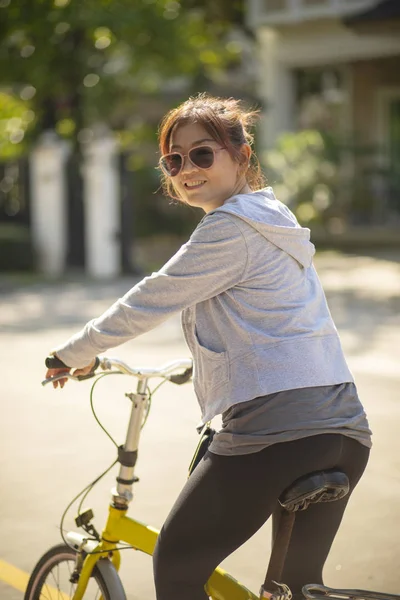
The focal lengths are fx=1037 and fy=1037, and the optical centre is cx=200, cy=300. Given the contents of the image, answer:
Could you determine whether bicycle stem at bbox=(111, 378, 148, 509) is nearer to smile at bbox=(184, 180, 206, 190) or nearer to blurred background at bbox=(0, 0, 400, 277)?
smile at bbox=(184, 180, 206, 190)

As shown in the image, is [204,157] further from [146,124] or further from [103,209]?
[146,124]

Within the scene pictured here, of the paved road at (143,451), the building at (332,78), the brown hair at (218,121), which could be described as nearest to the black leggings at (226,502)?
the brown hair at (218,121)

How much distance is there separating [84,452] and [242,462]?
3.81m

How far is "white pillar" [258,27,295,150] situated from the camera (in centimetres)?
2325

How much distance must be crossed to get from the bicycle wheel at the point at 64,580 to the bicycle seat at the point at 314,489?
701mm

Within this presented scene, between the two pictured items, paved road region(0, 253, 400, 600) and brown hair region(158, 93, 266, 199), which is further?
paved road region(0, 253, 400, 600)

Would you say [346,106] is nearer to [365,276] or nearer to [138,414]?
[365,276]

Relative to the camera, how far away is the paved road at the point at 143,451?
462 cm

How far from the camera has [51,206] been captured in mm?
17516

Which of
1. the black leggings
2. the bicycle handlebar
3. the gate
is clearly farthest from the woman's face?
the gate

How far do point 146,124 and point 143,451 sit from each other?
14.8 m

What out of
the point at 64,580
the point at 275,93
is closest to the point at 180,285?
the point at 64,580

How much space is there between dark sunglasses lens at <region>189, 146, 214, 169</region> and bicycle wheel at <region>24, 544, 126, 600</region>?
3.95 feet

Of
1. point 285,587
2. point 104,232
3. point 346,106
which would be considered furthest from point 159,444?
point 346,106
